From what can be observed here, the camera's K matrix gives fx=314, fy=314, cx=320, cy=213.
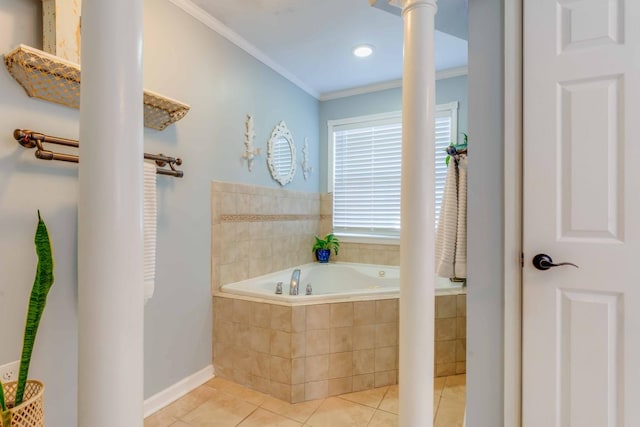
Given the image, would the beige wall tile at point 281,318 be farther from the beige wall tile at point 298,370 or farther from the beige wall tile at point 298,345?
the beige wall tile at point 298,370

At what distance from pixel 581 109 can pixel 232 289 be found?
2178 mm

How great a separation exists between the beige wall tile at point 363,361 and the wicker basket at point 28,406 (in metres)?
1.58

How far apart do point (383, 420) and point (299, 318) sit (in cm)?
74

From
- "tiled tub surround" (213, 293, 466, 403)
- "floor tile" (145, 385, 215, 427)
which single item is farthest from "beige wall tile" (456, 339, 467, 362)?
"floor tile" (145, 385, 215, 427)

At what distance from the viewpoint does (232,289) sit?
2275mm

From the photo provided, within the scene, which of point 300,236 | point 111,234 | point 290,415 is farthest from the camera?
point 300,236

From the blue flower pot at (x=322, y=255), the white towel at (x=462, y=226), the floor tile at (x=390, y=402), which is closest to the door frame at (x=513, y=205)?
the white towel at (x=462, y=226)

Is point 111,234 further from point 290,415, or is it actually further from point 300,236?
point 300,236

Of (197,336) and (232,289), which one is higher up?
(232,289)

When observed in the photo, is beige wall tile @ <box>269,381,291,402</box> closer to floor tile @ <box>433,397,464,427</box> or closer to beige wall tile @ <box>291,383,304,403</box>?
beige wall tile @ <box>291,383,304,403</box>

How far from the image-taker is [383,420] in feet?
5.84

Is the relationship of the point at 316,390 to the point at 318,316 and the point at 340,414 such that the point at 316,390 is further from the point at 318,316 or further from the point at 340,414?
the point at 318,316

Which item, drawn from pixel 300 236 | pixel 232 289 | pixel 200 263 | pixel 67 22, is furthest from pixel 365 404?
pixel 67 22

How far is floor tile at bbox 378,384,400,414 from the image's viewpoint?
74.2 inches
